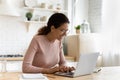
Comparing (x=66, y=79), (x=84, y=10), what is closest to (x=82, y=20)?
(x=84, y=10)

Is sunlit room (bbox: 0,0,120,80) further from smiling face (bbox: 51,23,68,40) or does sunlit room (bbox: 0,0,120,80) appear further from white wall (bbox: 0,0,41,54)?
smiling face (bbox: 51,23,68,40)

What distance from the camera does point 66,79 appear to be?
1.95 m

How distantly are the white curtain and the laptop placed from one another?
6.32ft

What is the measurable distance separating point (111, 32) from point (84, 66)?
7.28 ft

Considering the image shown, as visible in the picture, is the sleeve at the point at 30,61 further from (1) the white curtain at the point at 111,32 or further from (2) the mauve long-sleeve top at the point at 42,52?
(1) the white curtain at the point at 111,32

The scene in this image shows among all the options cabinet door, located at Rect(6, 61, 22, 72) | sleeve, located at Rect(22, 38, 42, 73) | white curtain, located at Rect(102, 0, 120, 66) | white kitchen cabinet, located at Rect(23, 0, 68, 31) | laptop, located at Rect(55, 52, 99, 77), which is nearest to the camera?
laptop, located at Rect(55, 52, 99, 77)

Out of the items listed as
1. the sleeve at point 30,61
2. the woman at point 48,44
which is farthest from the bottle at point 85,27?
the sleeve at point 30,61

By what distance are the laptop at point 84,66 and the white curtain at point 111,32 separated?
6.32 feet

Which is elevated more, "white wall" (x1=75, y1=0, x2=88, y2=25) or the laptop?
"white wall" (x1=75, y1=0, x2=88, y2=25)

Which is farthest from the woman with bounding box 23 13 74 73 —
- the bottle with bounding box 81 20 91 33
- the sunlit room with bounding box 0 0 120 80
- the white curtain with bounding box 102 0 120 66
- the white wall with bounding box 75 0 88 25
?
the white wall with bounding box 75 0 88 25

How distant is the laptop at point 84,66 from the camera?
205cm

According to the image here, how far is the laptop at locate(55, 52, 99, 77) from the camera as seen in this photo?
2.05m

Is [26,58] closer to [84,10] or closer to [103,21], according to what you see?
[103,21]

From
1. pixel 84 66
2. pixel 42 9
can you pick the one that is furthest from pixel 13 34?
pixel 84 66
